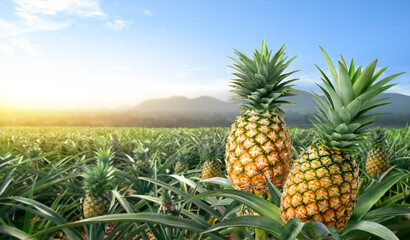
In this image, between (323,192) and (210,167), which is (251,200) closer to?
(323,192)

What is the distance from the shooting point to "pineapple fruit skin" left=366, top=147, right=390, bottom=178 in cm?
439

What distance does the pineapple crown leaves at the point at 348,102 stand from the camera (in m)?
1.54

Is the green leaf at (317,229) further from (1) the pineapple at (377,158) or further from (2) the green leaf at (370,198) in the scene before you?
(1) the pineapple at (377,158)

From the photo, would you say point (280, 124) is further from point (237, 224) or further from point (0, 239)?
point (0, 239)

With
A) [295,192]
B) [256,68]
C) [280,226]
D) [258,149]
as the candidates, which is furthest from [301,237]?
[256,68]

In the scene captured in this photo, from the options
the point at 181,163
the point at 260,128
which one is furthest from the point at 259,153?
the point at 181,163

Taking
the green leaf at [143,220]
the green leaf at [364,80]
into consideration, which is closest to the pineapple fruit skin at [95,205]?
the green leaf at [143,220]

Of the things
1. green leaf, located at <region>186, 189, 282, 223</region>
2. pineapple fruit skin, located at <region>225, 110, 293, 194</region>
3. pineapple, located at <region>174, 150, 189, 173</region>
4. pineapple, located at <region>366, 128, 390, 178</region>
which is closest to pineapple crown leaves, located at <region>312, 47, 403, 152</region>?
pineapple fruit skin, located at <region>225, 110, 293, 194</region>

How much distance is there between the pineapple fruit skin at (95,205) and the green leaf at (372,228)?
1.98 metres

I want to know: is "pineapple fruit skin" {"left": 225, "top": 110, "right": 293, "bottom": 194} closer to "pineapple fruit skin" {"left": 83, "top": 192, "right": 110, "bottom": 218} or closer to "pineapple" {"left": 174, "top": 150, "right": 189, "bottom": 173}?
"pineapple fruit skin" {"left": 83, "top": 192, "right": 110, "bottom": 218}

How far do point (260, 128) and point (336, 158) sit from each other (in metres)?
0.52

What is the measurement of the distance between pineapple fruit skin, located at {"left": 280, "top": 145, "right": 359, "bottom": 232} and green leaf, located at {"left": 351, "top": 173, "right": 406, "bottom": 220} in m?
0.11

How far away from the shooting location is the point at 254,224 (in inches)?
55.6

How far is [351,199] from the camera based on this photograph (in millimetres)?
1530
